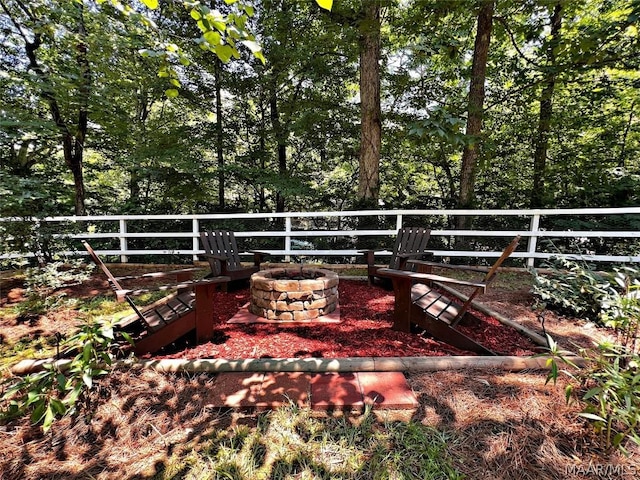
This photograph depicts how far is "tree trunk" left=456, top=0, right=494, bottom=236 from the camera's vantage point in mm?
5449

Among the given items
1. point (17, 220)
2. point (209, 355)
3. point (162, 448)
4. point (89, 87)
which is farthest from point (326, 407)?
point (89, 87)

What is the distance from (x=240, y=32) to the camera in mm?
1737

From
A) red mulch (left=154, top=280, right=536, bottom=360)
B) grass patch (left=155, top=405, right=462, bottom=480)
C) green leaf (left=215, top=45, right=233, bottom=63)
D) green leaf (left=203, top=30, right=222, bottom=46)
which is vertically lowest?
grass patch (left=155, top=405, right=462, bottom=480)

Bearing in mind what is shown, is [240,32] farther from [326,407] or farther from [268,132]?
[268,132]

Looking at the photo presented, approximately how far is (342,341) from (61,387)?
1853mm

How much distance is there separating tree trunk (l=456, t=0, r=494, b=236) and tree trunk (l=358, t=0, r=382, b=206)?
1721 millimetres

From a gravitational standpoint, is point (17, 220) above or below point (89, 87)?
below

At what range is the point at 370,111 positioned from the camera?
18.9ft

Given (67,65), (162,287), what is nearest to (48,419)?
(162,287)

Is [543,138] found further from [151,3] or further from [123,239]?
[123,239]

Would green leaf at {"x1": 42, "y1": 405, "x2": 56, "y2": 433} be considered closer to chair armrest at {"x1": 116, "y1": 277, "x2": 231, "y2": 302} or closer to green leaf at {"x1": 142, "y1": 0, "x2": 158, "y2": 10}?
chair armrest at {"x1": 116, "y1": 277, "x2": 231, "y2": 302}

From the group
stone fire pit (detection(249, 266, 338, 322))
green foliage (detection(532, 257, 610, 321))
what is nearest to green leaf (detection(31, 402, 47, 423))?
stone fire pit (detection(249, 266, 338, 322))

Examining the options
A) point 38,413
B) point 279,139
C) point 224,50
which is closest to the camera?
point 38,413

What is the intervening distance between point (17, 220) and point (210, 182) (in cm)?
503
